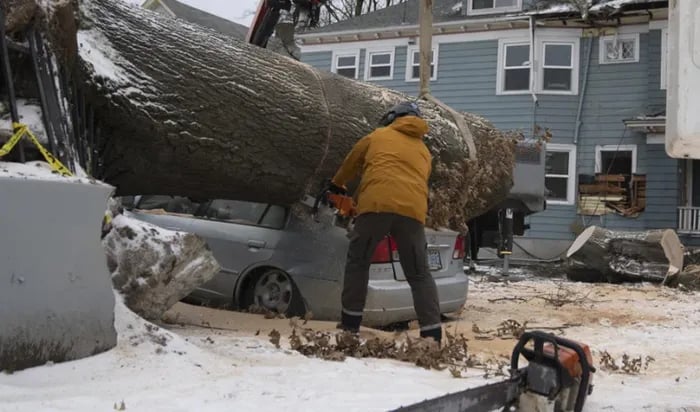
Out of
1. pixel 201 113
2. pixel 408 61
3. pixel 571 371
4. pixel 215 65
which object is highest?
pixel 408 61

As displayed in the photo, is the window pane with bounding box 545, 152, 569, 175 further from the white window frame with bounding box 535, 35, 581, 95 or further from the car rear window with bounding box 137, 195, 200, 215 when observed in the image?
the car rear window with bounding box 137, 195, 200, 215

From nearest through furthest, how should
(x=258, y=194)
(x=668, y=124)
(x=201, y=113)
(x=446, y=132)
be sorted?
(x=668, y=124), (x=201, y=113), (x=258, y=194), (x=446, y=132)

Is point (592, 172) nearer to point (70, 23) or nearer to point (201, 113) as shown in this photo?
point (201, 113)

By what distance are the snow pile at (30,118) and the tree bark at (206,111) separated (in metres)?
0.53

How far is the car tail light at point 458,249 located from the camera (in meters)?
6.82

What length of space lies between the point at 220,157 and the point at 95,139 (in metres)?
0.91

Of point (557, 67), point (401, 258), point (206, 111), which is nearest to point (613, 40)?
point (557, 67)

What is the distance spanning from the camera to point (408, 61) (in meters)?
20.9

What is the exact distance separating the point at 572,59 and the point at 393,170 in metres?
15.8

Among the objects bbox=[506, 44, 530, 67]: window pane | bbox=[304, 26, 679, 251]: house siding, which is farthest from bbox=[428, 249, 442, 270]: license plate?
bbox=[506, 44, 530, 67]: window pane

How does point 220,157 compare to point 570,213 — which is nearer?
point 220,157

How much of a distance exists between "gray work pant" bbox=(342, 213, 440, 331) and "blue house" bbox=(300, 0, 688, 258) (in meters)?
14.1

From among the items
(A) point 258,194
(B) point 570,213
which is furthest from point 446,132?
(B) point 570,213

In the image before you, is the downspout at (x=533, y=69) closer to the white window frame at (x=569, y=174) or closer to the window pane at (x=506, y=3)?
the white window frame at (x=569, y=174)
